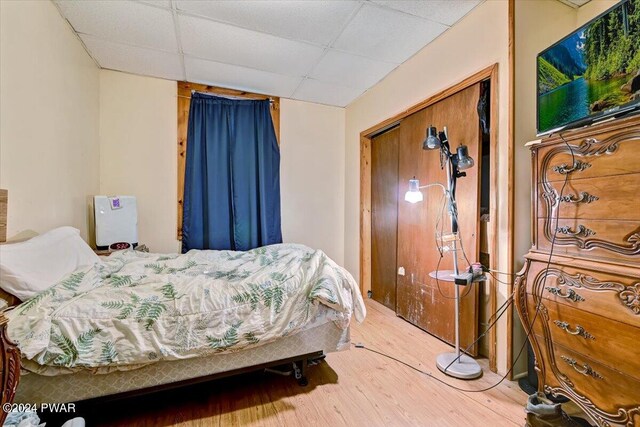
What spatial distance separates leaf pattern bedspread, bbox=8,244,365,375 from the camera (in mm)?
1245

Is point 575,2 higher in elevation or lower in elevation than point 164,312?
higher

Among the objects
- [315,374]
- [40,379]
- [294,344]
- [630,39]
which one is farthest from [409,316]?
[40,379]

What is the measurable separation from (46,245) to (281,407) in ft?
5.41

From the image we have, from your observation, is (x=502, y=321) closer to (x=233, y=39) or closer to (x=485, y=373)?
(x=485, y=373)

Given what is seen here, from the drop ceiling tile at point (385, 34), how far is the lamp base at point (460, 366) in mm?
2577

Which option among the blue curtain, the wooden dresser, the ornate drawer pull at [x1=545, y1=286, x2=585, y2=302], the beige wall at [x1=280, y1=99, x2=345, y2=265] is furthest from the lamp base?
the blue curtain

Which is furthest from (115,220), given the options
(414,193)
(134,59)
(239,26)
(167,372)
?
(414,193)

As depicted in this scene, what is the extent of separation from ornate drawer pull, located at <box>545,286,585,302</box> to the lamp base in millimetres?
836

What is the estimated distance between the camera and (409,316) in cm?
271

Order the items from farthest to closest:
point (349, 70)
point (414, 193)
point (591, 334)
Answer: point (349, 70) → point (414, 193) → point (591, 334)

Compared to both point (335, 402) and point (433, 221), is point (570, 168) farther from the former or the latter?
point (335, 402)

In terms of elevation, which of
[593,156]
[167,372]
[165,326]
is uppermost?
[593,156]

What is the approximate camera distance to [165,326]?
1.41 meters

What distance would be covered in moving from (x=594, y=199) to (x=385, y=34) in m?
1.93
